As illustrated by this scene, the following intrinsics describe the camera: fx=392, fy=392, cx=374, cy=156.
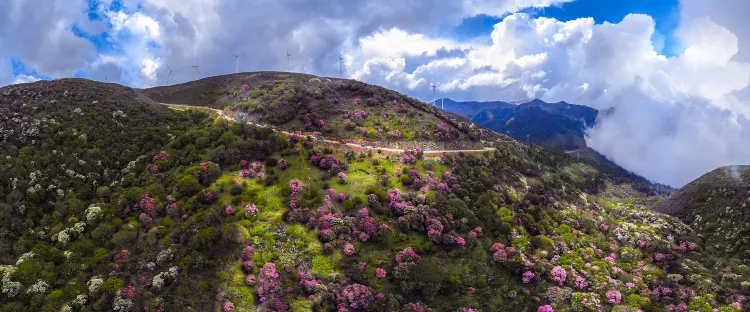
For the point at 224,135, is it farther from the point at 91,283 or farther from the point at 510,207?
the point at 510,207

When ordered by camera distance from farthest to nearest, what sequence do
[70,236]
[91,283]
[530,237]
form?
1. [530,237]
2. [70,236]
3. [91,283]

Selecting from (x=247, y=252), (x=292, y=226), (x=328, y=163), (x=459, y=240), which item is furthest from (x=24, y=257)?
(x=459, y=240)

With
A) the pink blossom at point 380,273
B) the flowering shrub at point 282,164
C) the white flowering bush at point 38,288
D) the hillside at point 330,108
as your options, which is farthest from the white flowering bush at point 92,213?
the pink blossom at point 380,273

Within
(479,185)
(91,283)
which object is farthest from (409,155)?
(91,283)

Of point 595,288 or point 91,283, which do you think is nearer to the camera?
point 91,283

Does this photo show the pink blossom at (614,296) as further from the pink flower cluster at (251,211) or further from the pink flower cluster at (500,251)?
the pink flower cluster at (251,211)

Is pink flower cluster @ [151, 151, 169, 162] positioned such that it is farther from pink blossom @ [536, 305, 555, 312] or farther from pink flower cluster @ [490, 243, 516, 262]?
pink blossom @ [536, 305, 555, 312]

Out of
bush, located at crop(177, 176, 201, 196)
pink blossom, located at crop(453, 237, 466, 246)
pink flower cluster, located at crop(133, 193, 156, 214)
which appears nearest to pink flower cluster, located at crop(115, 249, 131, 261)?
pink flower cluster, located at crop(133, 193, 156, 214)
